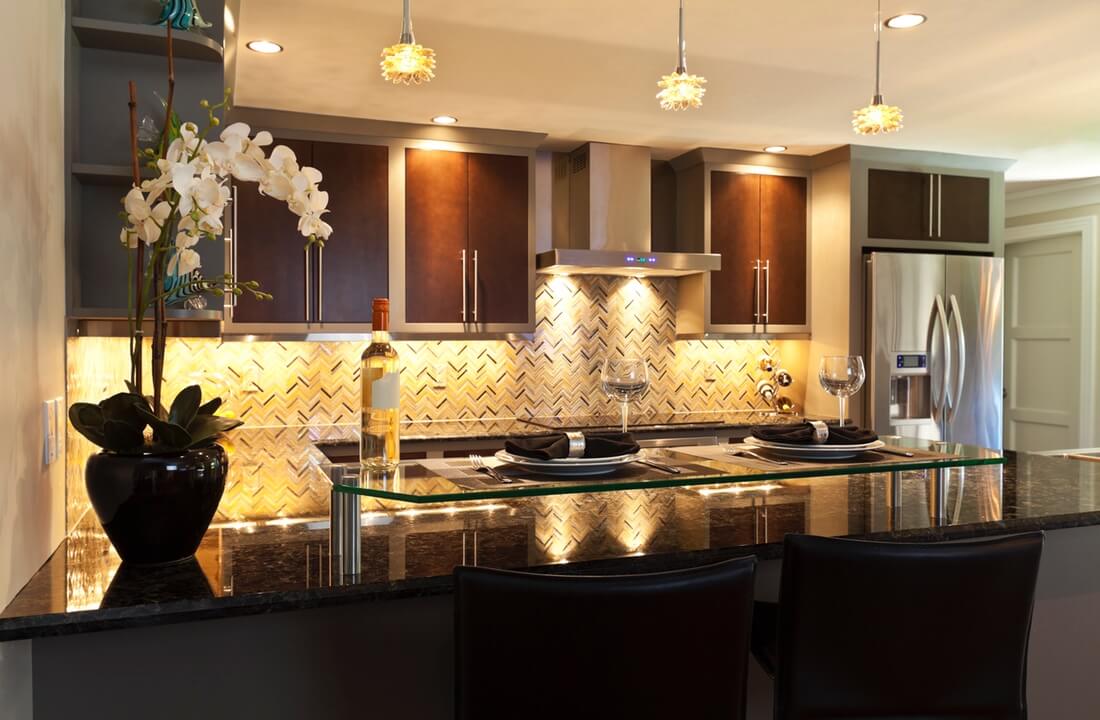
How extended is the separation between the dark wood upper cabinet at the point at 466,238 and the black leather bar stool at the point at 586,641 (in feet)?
10.8

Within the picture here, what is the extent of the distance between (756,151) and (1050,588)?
3.36 meters

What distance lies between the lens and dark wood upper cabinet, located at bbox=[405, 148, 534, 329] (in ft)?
14.2

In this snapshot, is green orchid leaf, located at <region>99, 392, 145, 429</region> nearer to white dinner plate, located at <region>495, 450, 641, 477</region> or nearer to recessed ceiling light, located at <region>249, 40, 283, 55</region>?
white dinner plate, located at <region>495, 450, 641, 477</region>

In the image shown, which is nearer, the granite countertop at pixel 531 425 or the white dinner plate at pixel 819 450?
the white dinner plate at pixel 819 450

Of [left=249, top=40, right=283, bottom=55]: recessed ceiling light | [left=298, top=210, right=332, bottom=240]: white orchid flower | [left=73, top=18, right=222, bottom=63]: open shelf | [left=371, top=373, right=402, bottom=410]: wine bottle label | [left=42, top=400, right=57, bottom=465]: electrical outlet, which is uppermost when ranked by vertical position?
[left=249, top=40, right=283, bottom=55]: recessed ceiling light

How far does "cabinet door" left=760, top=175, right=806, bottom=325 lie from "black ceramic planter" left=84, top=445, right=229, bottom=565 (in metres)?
4.09

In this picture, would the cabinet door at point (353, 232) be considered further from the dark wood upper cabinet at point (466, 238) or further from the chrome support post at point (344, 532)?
the chrome support post at point (344, 532)

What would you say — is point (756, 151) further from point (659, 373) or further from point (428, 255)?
point (428, 255)

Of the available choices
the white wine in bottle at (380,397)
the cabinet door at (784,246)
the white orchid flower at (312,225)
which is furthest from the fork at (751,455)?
the cabinet door at (784,246)

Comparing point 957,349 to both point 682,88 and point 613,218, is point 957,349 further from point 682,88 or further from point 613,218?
point 682,88

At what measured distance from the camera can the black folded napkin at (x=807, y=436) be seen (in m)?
1.82

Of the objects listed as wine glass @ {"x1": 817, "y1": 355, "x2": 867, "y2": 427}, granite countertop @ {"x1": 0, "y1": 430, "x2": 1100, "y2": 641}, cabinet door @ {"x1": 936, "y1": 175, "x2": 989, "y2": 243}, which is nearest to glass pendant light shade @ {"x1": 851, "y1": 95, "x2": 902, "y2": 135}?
wine glass @ {"x1": 817, "y1": 355, "x2": 867, "y2": 427}

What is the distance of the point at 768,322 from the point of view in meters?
5.02

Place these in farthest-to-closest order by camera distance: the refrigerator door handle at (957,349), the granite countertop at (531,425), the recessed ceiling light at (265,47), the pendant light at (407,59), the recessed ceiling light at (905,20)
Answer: the refrigerator door handle at (957,349)
the granite countertop at (531,425)
the recessed ceiling light at (265,47)
the recessed ceiling light at (905,20)
the pendant light at (407,59)
